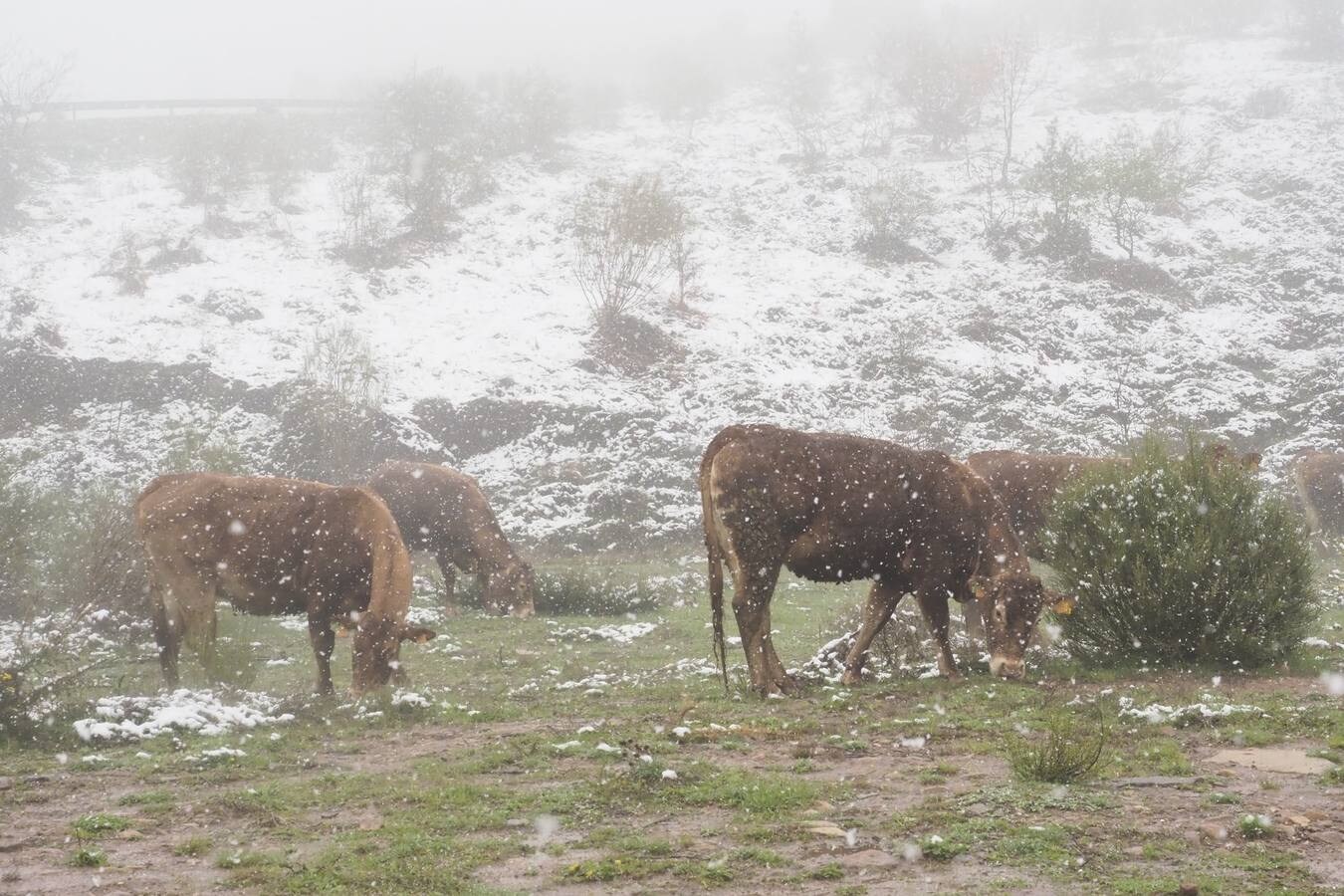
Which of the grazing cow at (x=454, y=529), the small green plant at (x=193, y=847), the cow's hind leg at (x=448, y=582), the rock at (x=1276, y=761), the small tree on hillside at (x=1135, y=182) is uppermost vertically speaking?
the small tree on hillside at (x=1135, y=182)

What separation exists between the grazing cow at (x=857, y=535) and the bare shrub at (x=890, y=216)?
109 feet

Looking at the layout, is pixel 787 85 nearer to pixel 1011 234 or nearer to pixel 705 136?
pixel 705 136

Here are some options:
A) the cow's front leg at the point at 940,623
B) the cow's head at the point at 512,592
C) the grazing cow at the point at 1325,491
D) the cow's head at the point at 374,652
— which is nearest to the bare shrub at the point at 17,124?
the cow's head at the point at 512,592

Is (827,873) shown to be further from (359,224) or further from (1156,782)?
(359,224)

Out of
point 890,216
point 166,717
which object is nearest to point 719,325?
point 890,216

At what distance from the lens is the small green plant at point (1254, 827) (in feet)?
15.9

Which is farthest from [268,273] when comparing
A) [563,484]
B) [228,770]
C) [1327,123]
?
[1327,123]

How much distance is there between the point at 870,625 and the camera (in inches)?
402

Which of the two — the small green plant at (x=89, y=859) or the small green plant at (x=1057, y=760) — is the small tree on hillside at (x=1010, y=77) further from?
the small green plant at (x=89, y=859)

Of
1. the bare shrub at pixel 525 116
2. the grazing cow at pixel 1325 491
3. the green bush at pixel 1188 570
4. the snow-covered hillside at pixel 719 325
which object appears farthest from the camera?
the bare shrub at pixel 525 116

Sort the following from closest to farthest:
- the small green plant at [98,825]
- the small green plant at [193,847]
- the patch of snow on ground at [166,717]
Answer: the small green plant at [193,847] → the small green plant at [98,825] → the patch of snow on ground at [166,717]

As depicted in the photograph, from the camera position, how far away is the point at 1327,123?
48562mm

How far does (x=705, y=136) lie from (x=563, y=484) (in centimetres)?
3375

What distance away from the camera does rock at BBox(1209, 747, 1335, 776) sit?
602 centimetres
